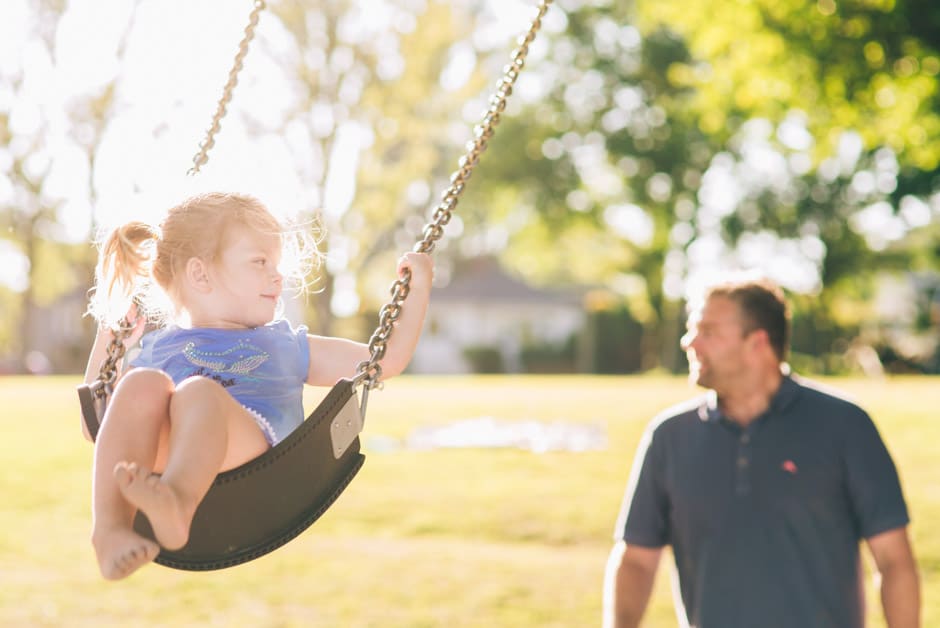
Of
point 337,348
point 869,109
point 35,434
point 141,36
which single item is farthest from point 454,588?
point 141,36

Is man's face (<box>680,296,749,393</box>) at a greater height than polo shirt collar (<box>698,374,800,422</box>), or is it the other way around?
man's face (<box>680,296,749,393</box>)

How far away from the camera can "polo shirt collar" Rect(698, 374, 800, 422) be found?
3814 mm

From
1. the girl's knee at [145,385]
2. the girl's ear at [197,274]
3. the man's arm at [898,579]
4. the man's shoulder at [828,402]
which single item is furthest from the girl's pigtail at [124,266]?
the man's arm at [898,579]

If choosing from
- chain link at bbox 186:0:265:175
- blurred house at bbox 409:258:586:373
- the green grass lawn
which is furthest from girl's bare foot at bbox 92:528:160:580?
blurred house at bbox 409:258:586:373

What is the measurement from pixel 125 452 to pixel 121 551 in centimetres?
22

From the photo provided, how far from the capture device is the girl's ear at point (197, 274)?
2883 millimetres

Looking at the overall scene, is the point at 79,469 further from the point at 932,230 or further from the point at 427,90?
the point at 932,230

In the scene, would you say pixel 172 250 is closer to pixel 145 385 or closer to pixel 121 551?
pixel 145 385

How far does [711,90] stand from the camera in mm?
15812

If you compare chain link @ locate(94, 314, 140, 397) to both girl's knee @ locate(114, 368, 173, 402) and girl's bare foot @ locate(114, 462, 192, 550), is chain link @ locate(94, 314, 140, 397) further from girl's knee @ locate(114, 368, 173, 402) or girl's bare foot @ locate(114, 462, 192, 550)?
girl's bare foot @ locate(114, 462, 192, 550)

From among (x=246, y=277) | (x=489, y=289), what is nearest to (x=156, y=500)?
(x=246, y=277)

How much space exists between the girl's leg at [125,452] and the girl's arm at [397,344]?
516 millimetres

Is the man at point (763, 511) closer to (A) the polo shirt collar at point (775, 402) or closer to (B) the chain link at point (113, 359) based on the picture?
(A) the polo shirt collar at point (775, 402)

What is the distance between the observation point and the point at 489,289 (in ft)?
182
